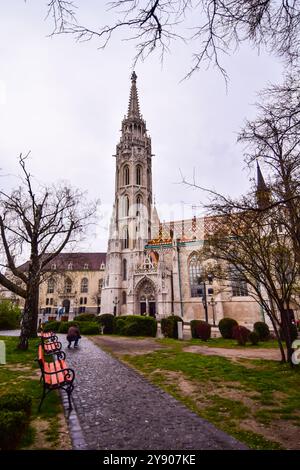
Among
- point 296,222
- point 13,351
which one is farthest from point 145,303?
point 296,222

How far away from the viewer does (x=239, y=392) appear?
691 centimetres

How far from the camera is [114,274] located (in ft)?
144

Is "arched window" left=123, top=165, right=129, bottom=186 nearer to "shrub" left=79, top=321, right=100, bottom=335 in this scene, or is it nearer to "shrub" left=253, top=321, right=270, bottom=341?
"shrub" left=79, top=321, right=100, bottom=335

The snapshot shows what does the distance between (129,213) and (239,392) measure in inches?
1751

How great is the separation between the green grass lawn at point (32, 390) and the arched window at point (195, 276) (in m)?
30.7

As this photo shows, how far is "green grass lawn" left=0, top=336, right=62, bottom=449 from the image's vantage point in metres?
4.14

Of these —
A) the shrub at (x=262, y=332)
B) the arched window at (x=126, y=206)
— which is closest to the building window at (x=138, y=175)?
the arched window at (x=126, y=206)

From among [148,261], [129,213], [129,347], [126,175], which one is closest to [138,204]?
[129,213]

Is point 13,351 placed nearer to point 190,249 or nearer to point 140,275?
point 140,275

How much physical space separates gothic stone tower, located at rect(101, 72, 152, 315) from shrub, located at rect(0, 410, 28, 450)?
37.3 metres

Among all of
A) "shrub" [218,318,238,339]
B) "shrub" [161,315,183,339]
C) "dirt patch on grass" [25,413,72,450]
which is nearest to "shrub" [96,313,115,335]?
"shrub" [161,315,183,339]

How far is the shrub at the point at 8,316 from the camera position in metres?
29.4

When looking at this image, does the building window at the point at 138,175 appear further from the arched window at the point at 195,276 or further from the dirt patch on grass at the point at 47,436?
the dirt patch on grass at the point at 47,436

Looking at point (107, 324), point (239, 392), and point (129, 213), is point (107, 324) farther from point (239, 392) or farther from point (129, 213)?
point (129, 213)
